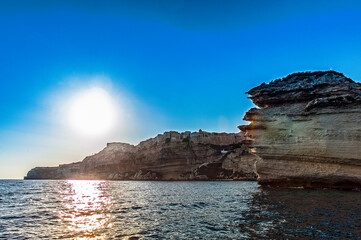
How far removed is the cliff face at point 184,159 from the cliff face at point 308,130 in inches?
2548

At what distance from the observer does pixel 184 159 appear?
13012 cm

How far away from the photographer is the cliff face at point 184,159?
112188 mm

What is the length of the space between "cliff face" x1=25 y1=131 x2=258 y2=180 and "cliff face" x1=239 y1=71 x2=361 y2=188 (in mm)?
64723

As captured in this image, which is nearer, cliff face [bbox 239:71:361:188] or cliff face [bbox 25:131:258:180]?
cliff face [bbox 239:71:361:188]

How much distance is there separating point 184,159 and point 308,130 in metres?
94.2

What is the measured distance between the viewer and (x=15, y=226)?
50.0 feet

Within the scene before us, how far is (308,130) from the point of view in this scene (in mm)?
39438

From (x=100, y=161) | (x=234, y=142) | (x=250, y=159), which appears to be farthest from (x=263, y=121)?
(x=100, y=161)

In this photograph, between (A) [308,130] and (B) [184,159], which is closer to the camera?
(A) [308,130]

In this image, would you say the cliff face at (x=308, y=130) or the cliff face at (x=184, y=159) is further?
the cliff face at (x=184, y=159)

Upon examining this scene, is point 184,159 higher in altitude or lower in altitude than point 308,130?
higher

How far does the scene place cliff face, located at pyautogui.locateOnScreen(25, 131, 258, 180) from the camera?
11219 cm

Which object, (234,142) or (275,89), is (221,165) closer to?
(234,142)

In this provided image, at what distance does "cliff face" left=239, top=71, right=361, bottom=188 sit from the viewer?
36219 mm
